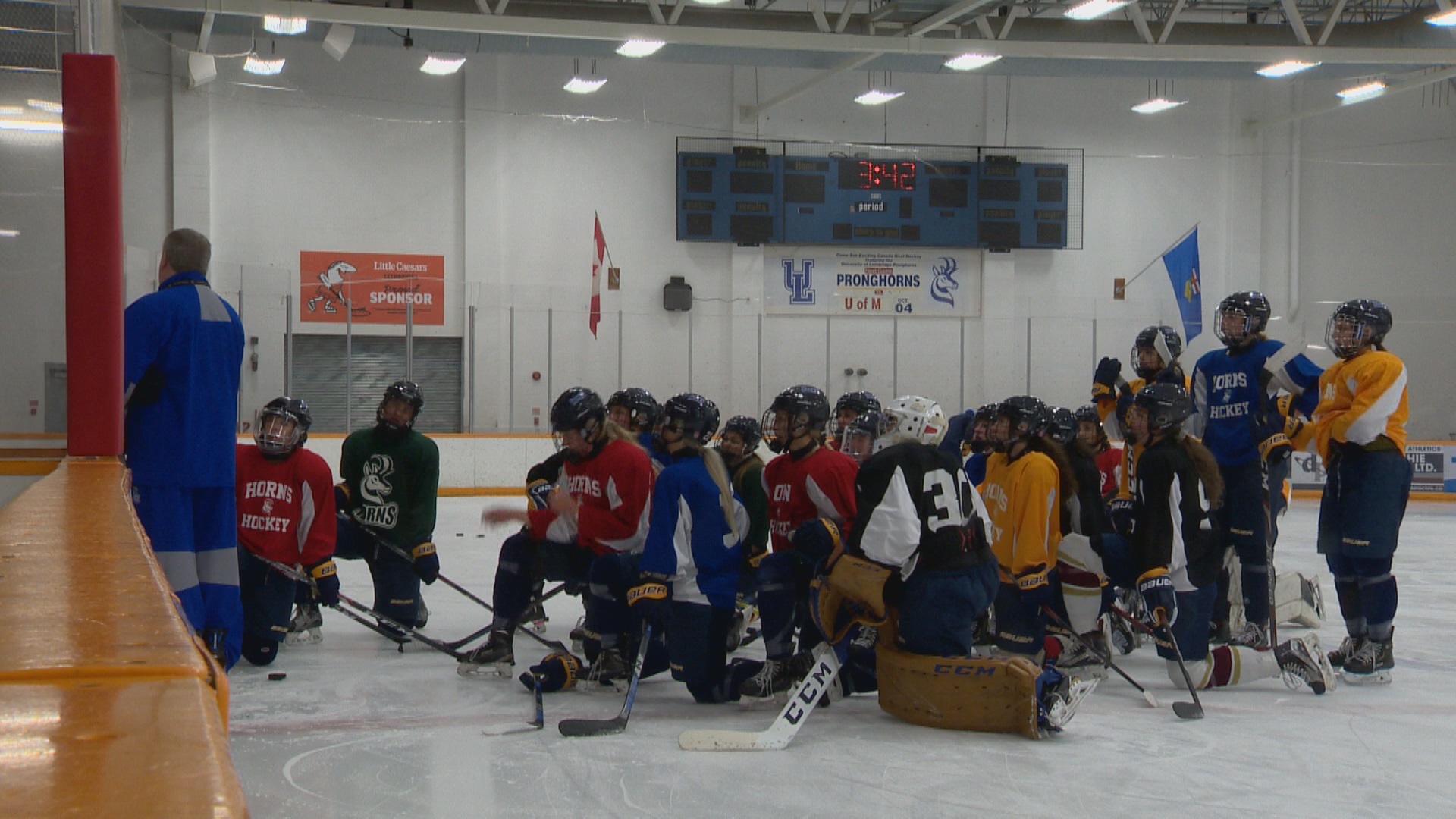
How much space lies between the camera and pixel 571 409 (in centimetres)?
445

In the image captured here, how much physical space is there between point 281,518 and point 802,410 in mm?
2058

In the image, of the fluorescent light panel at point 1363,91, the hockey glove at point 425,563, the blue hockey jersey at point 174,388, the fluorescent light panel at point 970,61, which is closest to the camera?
the blue hockey jersey at point 174,388

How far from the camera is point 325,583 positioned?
15.5 feet

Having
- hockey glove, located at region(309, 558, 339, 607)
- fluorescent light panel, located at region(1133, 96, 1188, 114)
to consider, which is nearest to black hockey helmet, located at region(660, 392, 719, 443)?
hockey glove, located at region(309, 558, 339, 607)

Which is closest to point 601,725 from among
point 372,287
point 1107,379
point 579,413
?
point 579,413

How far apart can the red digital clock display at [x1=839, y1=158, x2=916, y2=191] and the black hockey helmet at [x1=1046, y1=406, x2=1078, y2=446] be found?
375 inches

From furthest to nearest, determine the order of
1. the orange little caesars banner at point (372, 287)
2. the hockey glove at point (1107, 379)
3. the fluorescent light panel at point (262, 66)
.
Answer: the orange little caesars banner at point (372, 287)
the fluorescent light panel at point (262, 66)
the hockey glove at point (1107, 379)

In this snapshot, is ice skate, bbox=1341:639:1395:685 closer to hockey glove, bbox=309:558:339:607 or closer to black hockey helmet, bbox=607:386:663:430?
black hockey helmet, bbox=607:386:663:430

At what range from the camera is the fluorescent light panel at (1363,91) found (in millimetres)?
13250

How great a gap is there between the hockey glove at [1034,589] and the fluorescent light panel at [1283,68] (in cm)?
921

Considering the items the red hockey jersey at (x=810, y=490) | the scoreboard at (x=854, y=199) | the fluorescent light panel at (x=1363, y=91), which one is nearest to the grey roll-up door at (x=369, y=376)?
the scoreboard at (x=854, y=199)

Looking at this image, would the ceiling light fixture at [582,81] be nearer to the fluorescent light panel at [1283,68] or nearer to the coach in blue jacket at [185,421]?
Answer: the fluorescent light panel at [1283,68]

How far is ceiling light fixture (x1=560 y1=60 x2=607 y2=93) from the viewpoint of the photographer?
44.3ft

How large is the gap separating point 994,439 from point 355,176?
36.3 feet
